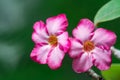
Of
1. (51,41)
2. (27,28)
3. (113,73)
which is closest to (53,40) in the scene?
(51,41)

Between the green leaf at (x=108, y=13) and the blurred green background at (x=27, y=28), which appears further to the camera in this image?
the blurred green background at (x=27, y=28)

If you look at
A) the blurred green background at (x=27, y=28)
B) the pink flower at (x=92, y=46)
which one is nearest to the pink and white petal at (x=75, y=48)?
the pink flower at (x=92, y=46)

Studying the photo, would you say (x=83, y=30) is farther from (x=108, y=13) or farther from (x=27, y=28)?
(x=27, y=28)

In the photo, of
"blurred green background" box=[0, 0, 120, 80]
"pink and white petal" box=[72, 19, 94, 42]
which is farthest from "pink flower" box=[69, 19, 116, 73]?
"blurred green background" box=[0, 0, 120, 80]

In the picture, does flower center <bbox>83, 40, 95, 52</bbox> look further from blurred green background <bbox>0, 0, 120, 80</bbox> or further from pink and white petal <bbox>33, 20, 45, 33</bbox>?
blurred green background <bbox>0, 0, 120, 80</bbox>

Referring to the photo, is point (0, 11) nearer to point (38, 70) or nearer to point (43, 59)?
point (38, 70)

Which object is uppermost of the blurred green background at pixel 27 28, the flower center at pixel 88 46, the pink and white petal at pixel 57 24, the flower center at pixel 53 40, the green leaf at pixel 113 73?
the pink and white petal at pixel 57 24

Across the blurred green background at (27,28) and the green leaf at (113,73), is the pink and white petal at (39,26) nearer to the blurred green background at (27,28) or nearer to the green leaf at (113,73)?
the green leaf at (113,73)
